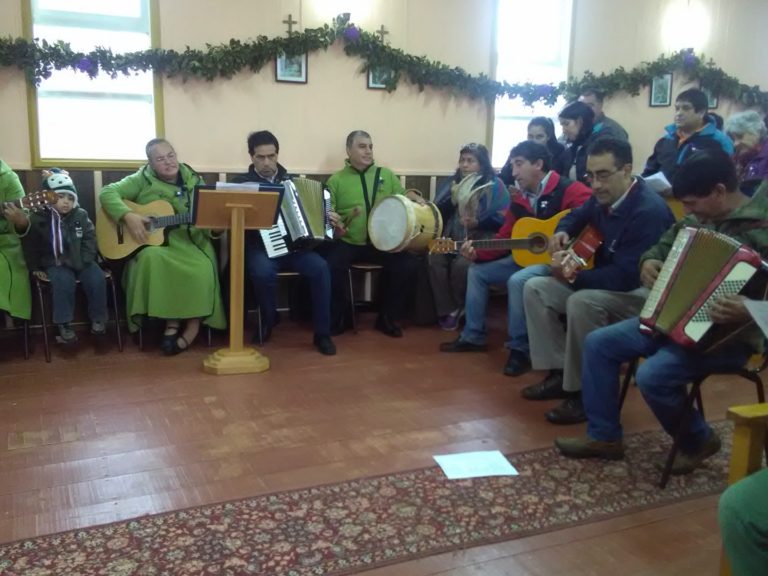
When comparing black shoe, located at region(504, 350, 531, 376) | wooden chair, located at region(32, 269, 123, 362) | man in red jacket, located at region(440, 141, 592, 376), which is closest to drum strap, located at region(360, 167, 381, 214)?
man in red jacket, located at region(440, 141, 592, 376)

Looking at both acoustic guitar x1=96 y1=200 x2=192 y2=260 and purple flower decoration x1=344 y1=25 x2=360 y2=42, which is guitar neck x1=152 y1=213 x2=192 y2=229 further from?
purple flower decoration x1=344 y1=25 x2=360 y2=42

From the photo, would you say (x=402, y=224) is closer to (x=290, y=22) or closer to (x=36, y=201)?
(x=290, y=22)

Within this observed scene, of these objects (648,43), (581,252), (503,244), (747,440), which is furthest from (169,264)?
(648,43)

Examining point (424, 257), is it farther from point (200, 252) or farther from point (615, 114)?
point (615, 114)

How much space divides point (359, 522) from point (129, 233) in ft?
8.62

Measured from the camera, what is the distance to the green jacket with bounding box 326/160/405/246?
185 inches

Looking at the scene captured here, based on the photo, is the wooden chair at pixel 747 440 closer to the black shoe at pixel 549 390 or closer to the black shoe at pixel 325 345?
the black shoe at pixel 549 390

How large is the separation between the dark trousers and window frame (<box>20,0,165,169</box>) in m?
1.45

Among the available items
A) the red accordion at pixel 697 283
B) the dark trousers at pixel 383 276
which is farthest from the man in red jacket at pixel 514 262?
the red accordion at pixel 697 283

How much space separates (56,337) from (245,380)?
4.83ft

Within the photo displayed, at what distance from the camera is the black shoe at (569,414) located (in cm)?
309

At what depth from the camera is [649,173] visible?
5160 mm

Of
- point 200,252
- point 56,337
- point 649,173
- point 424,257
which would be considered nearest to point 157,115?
point 200,252

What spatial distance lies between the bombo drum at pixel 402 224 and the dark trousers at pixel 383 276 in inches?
4.7
